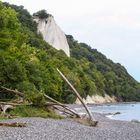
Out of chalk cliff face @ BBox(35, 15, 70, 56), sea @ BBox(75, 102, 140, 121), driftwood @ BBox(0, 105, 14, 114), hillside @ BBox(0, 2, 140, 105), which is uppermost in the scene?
chalk cliff face @ BBox(35, 15, 70, 56)

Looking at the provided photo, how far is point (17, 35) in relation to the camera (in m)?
62.7

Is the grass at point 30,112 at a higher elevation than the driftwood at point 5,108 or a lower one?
lower

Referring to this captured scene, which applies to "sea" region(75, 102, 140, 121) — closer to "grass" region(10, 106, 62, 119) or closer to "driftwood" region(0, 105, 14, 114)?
"grass" region(10, 106, 62, 119)

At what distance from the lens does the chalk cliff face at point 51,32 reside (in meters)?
157

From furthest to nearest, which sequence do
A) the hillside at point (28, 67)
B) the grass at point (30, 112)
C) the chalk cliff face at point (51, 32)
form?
the chalk cliff face at point (51, 32) < the hillside at point (28, 67) < the grass at point (30, 112)

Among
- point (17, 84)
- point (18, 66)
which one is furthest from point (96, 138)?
point (18, 66)

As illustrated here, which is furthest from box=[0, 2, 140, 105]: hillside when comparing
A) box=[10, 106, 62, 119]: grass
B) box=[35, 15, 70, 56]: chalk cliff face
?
box=[35, 15, 70, 56]: chalk cliff face

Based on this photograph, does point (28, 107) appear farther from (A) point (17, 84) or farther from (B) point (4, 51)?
(B) point (4, 51)

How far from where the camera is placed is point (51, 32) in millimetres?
157750

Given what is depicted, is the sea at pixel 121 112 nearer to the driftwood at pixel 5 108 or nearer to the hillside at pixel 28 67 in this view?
the hillside at pixel 28 67

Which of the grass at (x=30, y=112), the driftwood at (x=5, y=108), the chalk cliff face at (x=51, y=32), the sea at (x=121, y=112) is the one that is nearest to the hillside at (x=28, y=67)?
the grass at (x=30, y=112)

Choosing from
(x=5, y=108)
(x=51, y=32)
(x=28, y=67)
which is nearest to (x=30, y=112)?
(x=5, y=108)

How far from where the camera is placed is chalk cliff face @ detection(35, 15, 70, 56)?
6171 inches

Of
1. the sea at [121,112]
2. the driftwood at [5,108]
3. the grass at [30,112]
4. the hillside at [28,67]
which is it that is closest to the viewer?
the driftwood at [5,108]
